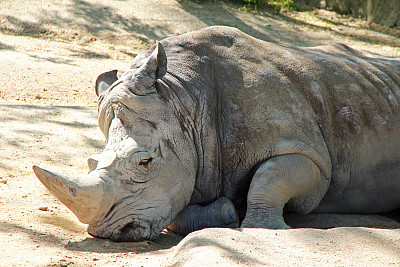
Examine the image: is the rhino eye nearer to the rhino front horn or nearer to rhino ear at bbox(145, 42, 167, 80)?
the rhino front horn

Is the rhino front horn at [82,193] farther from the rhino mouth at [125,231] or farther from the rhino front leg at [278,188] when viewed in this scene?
the rhino front leg at [278,188]

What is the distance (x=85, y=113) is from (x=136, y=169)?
336cm

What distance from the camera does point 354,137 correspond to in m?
4.59

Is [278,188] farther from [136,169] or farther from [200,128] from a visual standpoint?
[136,169]

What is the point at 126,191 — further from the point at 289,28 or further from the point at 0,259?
the point at 289,28

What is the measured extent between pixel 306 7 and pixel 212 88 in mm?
11806

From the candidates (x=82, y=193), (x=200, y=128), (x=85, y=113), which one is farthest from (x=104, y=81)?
(x=85, y=113)

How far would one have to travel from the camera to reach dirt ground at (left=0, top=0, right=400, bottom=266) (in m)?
3.19

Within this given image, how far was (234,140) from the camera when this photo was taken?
4.18 m

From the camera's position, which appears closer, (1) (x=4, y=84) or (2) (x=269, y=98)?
(2) (x=269, y=98)

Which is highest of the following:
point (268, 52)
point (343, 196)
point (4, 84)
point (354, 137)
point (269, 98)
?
point (268, 52)

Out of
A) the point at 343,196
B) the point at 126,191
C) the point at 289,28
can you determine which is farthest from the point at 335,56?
the point at 289,28

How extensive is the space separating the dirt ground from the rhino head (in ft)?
0.59

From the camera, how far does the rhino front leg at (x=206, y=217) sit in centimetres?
395
